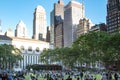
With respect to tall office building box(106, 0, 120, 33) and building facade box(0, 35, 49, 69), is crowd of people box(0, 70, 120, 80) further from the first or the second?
building facade box(0, 35, 49, 69)

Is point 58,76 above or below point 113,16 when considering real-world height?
below

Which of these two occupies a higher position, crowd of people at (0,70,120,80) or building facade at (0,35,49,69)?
building facade at (0,35,49,69)

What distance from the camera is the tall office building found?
152087 mm

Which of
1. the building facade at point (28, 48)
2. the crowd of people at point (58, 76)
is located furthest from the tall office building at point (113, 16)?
the crowd of people at point (58, 76)

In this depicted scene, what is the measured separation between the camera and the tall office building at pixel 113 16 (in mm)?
152087

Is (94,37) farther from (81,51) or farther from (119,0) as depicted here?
(119,0)

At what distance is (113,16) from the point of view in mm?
156125

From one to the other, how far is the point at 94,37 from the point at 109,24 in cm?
8137

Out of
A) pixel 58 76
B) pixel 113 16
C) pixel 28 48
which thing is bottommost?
pixel 58 76

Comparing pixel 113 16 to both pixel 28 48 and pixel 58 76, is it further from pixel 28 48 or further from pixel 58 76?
pixel 58 76

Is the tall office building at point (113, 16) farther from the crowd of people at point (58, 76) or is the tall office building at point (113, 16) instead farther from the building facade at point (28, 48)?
the crowd of people at point (58, 76)

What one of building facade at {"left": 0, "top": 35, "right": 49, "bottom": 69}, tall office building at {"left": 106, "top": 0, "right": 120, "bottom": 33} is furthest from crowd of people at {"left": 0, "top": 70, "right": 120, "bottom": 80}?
building facade at {"left": 0, "top": 35, "right": 49, "bottom": 69}

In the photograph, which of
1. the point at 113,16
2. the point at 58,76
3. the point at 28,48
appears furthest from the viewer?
the point at 28,48

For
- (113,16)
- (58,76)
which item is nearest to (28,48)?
(113,16)
